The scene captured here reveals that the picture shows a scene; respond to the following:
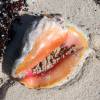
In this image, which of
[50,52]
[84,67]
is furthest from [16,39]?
[84,67]

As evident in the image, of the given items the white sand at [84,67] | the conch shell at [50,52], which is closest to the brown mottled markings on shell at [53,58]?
the conch shell at [50,52]

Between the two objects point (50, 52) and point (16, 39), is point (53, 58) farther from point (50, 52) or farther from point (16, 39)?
point (16, 39)

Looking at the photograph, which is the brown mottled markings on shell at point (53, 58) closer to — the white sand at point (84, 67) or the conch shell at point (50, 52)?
the conch shell at point (50, 52)

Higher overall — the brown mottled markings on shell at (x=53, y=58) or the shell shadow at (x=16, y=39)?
the shell shadow at (x=16, y=39)

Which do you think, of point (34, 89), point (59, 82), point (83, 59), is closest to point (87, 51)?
point (83, 59)

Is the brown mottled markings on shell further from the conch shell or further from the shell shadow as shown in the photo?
the shell shadow

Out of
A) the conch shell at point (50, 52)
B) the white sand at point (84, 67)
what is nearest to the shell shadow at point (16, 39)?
the conch shell at point (50, 52)

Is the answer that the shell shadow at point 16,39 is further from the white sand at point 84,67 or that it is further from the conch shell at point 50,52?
the white sand at point 84,67

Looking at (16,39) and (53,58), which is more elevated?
(16,39)

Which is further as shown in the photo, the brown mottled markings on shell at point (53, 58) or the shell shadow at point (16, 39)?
the brown mottled markings on shell at point (53, 58)
